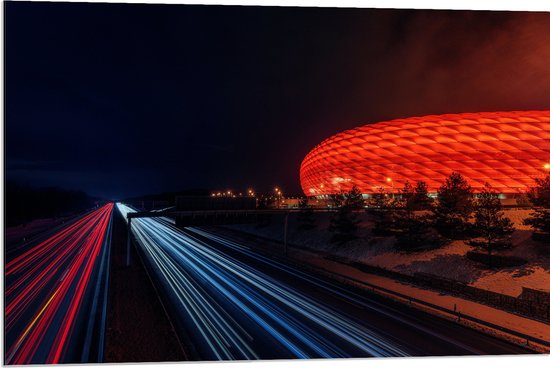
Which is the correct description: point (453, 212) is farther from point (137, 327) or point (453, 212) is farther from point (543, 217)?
point (137, 327)

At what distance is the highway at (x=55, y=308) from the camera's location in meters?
10.3

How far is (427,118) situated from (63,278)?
185 ft

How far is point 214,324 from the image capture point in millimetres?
12266

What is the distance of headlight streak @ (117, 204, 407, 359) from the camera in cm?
1045

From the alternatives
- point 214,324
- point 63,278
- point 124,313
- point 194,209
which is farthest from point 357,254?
point 63,278

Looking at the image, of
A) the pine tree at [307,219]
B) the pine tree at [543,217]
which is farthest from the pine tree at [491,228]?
the pine tree at [307,219]

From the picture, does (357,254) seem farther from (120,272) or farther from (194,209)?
(120,272)

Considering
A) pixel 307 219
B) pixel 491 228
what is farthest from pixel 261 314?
pixel 307 219

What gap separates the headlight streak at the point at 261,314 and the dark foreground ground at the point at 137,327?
3.91ft

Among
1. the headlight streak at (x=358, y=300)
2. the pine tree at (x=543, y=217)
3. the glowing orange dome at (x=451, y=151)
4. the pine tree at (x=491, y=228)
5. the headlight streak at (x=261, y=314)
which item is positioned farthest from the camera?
the glowing orange dome at (x=451, y=151)

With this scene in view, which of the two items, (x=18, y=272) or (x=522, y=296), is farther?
(x=18, y=272)

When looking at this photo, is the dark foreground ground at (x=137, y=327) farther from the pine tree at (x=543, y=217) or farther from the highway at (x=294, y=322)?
the pine tree at (x=543, y=217)

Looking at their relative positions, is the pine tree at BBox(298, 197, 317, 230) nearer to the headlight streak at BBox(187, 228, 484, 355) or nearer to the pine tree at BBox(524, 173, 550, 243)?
the headlight streak at BBox(187, 228, 484, 355)

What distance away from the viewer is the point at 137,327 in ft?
40.0
